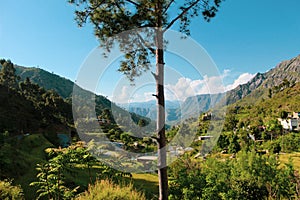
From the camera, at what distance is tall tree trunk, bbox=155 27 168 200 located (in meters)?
3.53

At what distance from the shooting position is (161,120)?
365 cm

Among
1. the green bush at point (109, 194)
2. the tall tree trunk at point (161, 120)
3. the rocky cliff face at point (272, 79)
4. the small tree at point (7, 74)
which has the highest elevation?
the rocky cliff face at point (272, 79)

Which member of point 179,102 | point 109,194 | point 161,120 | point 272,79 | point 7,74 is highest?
point 272,79

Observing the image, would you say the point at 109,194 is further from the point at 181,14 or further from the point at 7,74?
the point at 7,74

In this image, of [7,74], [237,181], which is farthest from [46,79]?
[237,181]

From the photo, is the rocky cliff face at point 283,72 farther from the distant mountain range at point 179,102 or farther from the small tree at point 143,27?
the small tree at point 143,27

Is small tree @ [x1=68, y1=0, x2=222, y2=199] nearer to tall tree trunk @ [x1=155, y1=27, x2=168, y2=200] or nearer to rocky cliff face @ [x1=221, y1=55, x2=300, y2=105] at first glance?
tall tree trunk @ [x1=155, y1=27, x2=168, y2=200]

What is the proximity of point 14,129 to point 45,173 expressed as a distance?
17.1 m

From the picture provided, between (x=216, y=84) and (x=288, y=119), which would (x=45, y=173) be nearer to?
(x=216, y=84)

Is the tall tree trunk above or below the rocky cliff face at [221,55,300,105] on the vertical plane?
below

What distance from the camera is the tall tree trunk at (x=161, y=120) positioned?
3.53m

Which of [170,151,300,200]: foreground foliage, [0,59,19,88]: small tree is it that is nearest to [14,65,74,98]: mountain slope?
[0,59,19,88]: small tree

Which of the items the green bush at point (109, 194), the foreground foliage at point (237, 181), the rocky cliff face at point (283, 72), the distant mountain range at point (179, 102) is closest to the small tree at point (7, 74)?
Result: the distant mountain range at point (179, 102)

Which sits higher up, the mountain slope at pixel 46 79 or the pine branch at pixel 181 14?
the mountain slope at pixel 46 79
